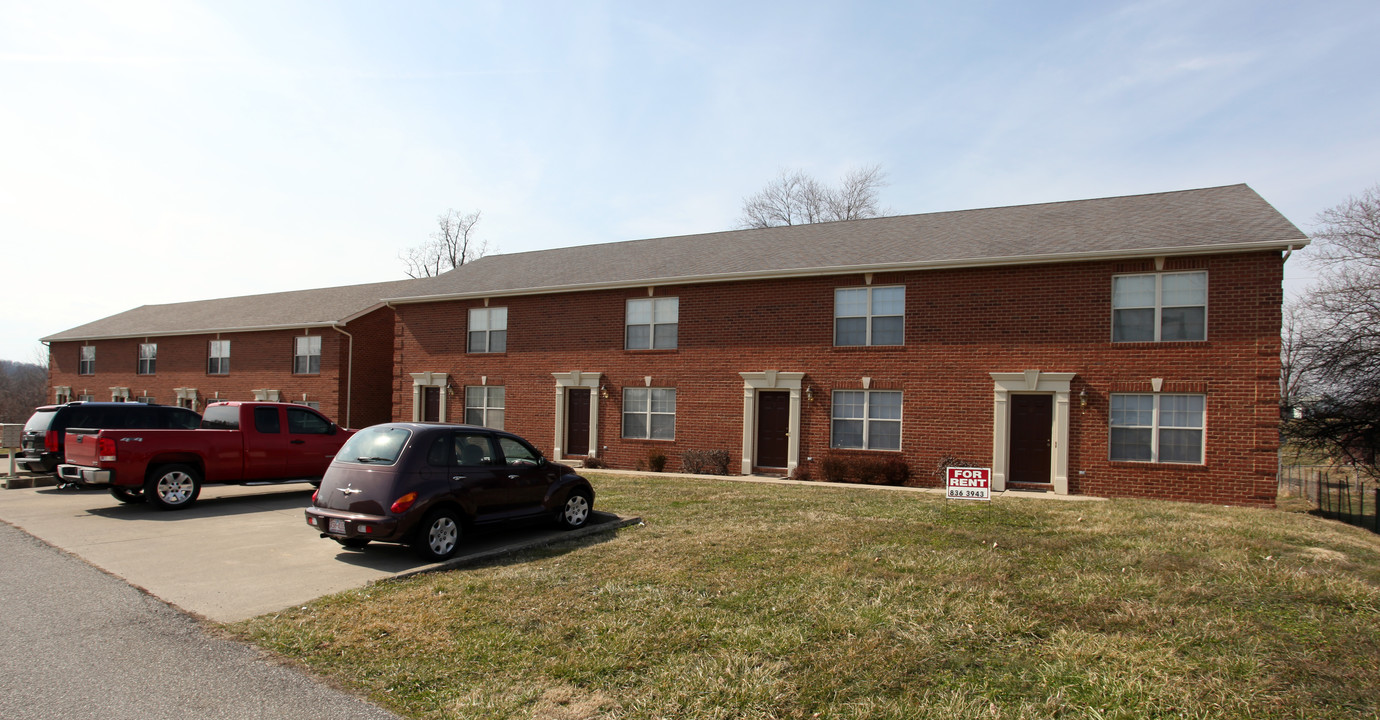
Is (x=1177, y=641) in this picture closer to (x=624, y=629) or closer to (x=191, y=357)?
(x=624, y=629)

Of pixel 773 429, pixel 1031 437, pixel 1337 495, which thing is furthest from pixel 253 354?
pixel 1337 495

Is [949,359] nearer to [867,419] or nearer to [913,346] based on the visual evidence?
[913,346]

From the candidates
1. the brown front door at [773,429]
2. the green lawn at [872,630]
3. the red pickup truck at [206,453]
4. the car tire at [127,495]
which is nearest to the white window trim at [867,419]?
the brown front door at [773,429]

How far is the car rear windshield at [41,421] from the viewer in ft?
49.1

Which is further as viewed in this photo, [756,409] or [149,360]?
[149,360]

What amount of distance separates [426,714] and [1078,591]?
209 inches

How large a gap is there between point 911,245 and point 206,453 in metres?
15.4

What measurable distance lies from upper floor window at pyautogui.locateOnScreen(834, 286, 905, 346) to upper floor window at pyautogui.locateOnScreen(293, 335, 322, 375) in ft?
67.2

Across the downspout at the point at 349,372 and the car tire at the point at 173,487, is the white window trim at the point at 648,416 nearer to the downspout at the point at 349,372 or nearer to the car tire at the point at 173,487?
the car tire at the point at 173,487

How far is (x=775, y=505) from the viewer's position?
486 inches

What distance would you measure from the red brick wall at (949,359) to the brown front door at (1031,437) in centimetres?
53

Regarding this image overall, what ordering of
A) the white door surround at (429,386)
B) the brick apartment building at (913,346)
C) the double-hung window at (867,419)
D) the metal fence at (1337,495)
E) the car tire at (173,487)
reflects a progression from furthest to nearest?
the white door surround at (429,386) → the metal fence at (1337,495) → the double-hung window at (867,419) → the brick apartment building at (913,346) → the car tire at (173,487)

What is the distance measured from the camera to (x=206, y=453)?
12.8m

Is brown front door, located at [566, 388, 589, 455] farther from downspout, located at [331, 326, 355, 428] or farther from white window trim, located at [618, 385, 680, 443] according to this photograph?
downspout, located at [331, 326, 355, 428]
